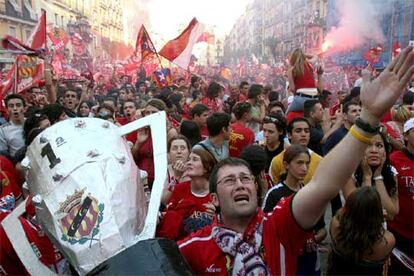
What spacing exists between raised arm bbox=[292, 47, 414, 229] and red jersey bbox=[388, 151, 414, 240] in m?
2.32

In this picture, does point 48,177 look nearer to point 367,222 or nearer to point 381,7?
point 367,222

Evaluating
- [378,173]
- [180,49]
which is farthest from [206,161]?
[180,49]

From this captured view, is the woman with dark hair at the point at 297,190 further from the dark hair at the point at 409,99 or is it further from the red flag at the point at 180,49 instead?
the red flag at the point at 180,49

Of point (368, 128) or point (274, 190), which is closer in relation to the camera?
point (368, 128)

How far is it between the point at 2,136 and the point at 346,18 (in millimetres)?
15478

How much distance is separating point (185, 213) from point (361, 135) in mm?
1873

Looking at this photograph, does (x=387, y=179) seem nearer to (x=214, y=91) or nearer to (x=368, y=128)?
(x=368, y=128)

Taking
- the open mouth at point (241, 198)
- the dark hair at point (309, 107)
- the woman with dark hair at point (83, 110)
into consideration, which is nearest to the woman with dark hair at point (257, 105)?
the dark hair at point (309, 107)

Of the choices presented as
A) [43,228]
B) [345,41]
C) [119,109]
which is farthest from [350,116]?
[345,41]

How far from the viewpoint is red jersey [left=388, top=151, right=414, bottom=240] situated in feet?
13.0

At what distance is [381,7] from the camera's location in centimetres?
1927

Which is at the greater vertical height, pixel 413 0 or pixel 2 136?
pixel 413 0

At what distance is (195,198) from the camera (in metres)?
3.72

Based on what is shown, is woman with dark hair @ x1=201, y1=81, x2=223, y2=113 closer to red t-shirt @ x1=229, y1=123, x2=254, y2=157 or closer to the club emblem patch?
red t-shirt @ x1=229, y1=123, x2=254, y2=157
